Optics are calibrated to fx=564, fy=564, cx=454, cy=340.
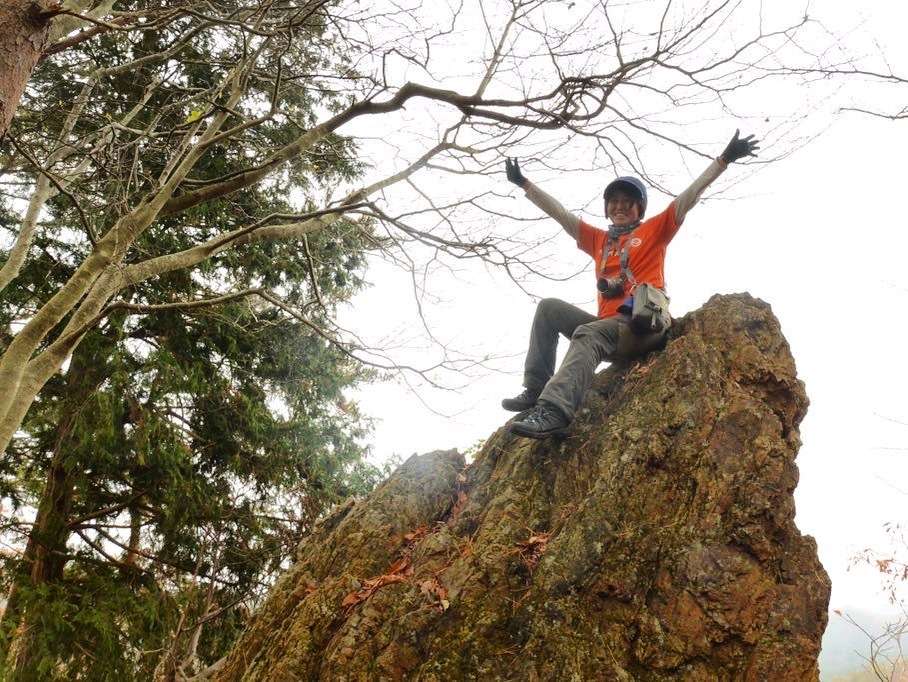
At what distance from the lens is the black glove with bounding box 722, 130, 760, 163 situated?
3.84 meters

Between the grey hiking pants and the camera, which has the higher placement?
the camera

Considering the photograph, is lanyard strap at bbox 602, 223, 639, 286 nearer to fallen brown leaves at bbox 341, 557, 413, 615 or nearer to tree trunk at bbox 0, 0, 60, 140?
fallen brown leaves at bbox 341, 557, 413, 615

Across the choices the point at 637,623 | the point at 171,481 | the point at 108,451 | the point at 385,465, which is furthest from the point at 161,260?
the point at 385,465

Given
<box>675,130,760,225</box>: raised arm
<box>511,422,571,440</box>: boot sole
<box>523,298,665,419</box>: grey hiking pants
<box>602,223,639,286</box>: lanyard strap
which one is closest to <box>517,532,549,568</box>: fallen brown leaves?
<box>511,422,571,440</box>: boot sole

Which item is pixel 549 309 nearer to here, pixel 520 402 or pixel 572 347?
pixel 572 347

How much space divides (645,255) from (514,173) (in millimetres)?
1265

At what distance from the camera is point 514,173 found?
4.64 m

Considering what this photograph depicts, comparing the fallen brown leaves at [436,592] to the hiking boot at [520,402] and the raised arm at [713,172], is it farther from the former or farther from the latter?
the raised arm at [713,172]

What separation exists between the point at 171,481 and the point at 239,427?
105cm

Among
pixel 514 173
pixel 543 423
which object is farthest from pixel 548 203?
pixel 543 423

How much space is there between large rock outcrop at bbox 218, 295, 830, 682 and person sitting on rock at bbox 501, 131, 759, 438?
29 centimetres

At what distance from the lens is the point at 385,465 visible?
29.8ft

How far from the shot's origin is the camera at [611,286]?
4.18 meters

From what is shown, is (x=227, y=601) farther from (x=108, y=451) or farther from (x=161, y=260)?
(x=161, y=260)
